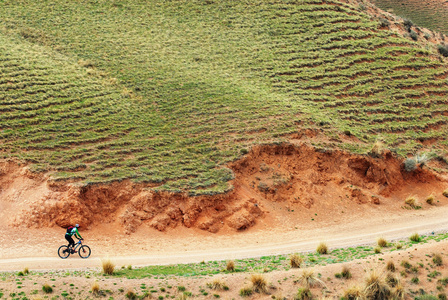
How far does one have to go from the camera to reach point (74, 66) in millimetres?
31812

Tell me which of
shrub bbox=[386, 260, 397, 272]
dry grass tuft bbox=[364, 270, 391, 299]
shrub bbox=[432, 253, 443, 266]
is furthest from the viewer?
shrub bbox=[432, 253, 443, 266]

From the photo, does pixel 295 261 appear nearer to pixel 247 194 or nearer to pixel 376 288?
pixel 376 288

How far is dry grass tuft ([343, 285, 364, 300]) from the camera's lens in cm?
1328

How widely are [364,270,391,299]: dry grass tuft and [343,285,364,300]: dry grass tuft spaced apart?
175 mm

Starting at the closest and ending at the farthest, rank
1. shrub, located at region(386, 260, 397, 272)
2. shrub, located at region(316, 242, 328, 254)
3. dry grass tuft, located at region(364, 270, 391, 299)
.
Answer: dry grass tuft, located at region(364, 270, 391, 299), shrub, located at region(386, 260, 397, 272), shrub, located at region(316, 242, 328, 254)

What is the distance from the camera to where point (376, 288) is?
13281 mm

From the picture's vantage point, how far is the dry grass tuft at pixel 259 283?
1362 centimetres

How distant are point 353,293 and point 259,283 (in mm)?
2878

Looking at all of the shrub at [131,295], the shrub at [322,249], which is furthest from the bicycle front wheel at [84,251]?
the shrub at [322,249]

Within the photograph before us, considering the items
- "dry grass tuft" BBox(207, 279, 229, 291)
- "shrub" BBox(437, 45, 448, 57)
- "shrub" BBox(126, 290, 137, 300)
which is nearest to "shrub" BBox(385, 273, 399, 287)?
"dry grass tuft" BBox(207, 279, 229, 291)

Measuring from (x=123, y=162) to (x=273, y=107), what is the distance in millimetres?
11080

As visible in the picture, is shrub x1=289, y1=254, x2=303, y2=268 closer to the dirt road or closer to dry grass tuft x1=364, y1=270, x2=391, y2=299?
dry grass tuft x1=364, y1=270, x2=391, y2=299

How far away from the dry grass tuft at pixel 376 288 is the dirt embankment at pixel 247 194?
8.94 meters

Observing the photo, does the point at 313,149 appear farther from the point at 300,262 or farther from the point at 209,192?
the point at 300,262
